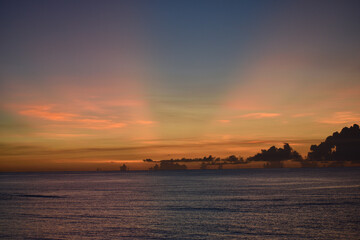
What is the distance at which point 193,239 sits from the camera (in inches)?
1655

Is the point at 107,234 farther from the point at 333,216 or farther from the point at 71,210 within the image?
the point at 333,216

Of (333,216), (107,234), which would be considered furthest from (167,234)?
(333,216)

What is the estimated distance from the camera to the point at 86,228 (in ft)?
161

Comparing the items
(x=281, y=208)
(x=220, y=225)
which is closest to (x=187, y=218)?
Answer: (x=220, y=225)

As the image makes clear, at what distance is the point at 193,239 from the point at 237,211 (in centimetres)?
2380

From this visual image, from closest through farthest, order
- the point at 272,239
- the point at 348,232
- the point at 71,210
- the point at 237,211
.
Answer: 1. the point at 272,239
2. the point at 348,232
3. the point at 237,211
4. the point at 71,210

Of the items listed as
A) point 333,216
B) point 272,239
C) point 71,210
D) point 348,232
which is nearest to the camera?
point 272,239

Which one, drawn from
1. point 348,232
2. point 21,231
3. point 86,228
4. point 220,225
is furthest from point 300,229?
point 21,231

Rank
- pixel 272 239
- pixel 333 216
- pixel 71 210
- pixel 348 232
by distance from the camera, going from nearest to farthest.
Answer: pixel 272 239
pixel 348 232
pixel 333 216
pixel 71 210

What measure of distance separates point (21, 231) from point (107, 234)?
12649 mm

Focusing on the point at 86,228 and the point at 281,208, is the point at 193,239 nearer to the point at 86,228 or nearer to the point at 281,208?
the point at 86,228

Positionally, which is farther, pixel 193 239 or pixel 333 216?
pixel 333 216

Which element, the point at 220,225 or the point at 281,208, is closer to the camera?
the point at 220,225

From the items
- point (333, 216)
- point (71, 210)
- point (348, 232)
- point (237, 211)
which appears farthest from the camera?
point (71, 210)
